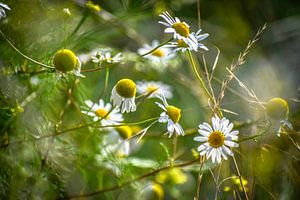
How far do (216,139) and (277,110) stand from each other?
0.31 ft

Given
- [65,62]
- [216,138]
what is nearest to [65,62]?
[65,62]

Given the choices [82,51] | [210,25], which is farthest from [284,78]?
[82,51]

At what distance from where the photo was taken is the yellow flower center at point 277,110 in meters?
0.80

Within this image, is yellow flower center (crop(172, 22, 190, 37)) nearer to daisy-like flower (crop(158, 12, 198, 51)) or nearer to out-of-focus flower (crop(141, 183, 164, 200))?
daisy-like flower (crop(158, 12, 198, 51))

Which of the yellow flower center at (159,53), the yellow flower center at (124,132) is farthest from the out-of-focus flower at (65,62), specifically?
the yellow flower center at (159,53)

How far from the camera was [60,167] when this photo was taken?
3.22ft

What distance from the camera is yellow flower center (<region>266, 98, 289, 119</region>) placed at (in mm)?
804

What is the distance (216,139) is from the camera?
794mm

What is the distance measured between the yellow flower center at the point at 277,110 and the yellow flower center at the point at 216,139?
0.08m

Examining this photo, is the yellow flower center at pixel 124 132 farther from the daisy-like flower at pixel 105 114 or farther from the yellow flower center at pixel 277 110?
the yellow flower center at pixel 277 110

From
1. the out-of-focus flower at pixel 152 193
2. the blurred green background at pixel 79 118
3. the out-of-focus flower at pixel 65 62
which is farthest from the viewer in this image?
the out-of-focus flower at pixel 152 193

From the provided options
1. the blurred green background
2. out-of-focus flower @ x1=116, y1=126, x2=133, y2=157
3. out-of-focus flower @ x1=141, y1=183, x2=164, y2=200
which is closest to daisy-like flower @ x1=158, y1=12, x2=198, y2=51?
Answer: the blurred green background

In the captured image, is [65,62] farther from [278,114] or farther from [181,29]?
[278,114]

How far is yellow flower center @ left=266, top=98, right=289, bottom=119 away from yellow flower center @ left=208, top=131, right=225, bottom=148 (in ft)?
0.25
